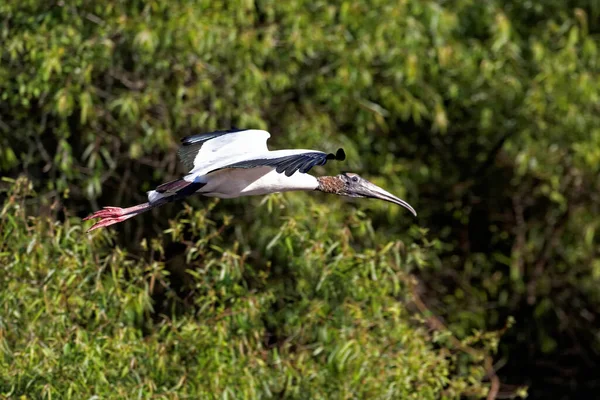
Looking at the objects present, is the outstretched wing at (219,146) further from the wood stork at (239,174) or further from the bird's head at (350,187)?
the bird's head at (350,187)

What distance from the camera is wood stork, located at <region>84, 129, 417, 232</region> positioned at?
253 inches

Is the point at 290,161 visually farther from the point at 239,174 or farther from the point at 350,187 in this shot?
the point at 350,187

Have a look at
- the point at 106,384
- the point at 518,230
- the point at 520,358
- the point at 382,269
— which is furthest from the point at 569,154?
the point at 106,384

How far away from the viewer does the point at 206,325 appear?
24.0 feet

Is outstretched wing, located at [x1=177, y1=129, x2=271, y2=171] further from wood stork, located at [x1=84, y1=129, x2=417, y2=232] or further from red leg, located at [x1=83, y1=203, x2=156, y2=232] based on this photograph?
red leg, located at [x1=83, y1=203, x2=156, y2=232]

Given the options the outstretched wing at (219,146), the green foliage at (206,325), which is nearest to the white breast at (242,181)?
the outstretched wing at (219,146)

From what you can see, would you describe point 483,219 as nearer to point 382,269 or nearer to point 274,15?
point 274,15

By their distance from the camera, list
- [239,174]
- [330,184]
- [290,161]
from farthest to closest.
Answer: [330,184] → [239,174] → [290,161]

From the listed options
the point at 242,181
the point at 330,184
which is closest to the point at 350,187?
the point at 330,184

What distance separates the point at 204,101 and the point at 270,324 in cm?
244

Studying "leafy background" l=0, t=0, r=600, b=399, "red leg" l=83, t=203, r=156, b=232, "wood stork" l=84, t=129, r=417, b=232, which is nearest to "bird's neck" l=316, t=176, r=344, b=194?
"wood stork" l=84, t=129, r=417, b=232

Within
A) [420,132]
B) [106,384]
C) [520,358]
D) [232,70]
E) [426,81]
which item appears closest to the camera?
[106,384]

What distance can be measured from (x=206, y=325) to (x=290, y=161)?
135cm

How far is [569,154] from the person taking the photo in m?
11.1
